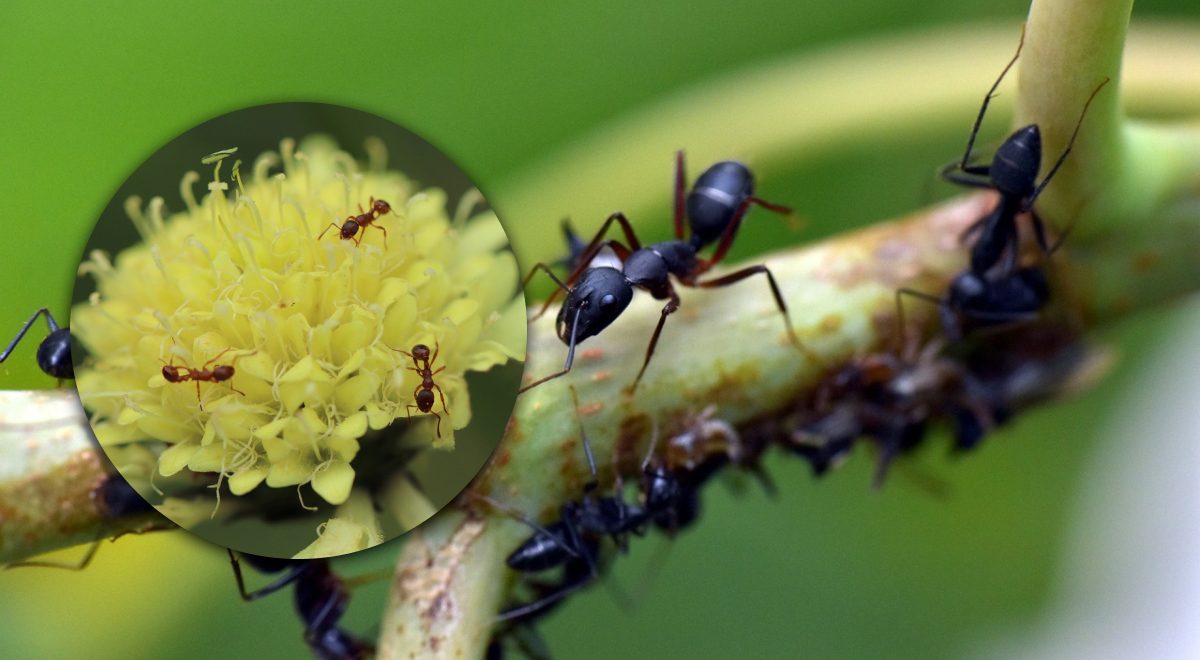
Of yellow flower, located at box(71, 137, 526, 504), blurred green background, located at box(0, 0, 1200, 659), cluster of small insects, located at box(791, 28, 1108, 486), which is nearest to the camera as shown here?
yellow flower, located at box(71, 137, 526, 504)

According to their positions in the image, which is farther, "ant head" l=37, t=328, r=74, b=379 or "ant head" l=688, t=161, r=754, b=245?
"ant head" l=688, t=161, r=754, b=245

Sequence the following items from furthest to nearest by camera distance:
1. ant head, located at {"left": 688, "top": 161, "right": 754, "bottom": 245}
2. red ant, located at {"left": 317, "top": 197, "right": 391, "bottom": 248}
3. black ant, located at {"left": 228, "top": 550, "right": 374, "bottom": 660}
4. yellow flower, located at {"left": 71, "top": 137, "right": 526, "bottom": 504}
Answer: ant head, located at {"left": 688, "top": 161, "right": 754, "bottom": 245} → black ant, located at {"left": 228, "top": 550, "right": 374, "bottom": 660} → red ant, located at {"left": 317, "top": 197, "right": 391, "bottom": 248} → yellow flower, located at {"left": 71, "top": 137, "right": 526, "bottom": 504}

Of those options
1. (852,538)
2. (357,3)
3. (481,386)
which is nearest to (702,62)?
(357,3)

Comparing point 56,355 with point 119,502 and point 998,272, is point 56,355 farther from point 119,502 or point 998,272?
point 998,272

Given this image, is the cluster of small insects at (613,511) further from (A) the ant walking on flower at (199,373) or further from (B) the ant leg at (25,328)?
(B) the ant leg at (25,328)

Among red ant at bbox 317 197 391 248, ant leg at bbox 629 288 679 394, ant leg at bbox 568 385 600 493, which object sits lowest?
ant leg at bbox 568 385 600 493

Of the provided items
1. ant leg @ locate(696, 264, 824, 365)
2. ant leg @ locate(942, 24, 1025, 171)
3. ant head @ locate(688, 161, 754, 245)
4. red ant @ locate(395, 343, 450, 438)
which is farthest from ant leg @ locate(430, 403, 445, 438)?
ant leg @ locate(942, 24, 1025, 171)

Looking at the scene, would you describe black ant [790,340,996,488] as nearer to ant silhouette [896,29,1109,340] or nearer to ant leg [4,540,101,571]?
ant silhouette [896,29,1109,340]

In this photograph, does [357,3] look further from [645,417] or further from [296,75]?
[645,417]
